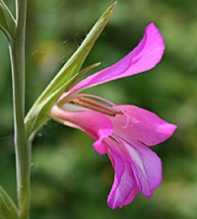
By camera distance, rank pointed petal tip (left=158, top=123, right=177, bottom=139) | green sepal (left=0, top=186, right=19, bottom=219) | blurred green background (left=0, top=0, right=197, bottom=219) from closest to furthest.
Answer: pointed petal tip (left=158, top=123, right=177, bottom=139)
green sepal (left=0, top=186, right=19, bottom=219)
blurred green background (left=0, top=0, right=197, bottom=219)

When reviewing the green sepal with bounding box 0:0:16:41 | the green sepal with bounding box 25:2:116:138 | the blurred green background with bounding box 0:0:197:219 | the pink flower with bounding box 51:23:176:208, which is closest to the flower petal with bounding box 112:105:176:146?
the pink flower with bounding box 51:23:176:208

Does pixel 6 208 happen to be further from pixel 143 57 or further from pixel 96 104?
pixel 143 57

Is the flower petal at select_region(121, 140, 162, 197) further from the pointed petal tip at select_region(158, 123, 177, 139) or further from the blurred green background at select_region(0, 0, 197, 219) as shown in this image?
the blurred green background at select_region(0, 0, 197, 219)

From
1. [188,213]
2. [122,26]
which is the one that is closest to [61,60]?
[122,26]

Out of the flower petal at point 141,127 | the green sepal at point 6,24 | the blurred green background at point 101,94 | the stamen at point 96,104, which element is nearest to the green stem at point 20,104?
the green sepal at point 6,24

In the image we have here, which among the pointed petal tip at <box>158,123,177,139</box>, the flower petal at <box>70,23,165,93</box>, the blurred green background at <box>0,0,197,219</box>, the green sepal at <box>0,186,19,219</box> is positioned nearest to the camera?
the flower petal at <box>70,23,165,93</box>

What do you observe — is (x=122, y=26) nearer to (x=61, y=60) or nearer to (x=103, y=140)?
(x=61, y=60)

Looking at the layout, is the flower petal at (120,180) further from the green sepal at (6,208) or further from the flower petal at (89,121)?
the green sepal at (6,208)
